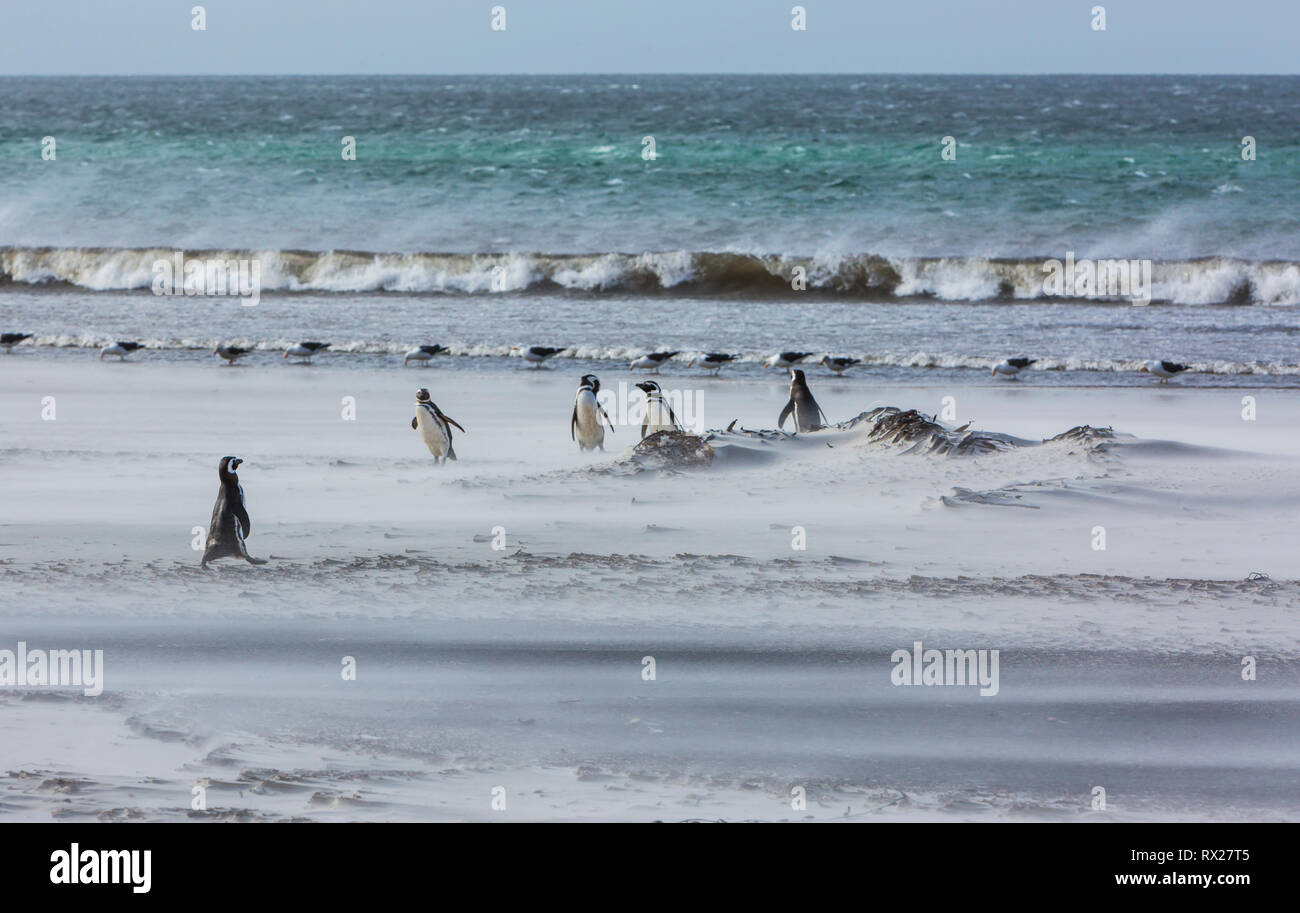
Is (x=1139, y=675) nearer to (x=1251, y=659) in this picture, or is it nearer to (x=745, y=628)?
(x=1251, y=659)

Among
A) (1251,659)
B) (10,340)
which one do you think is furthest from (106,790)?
(10,340)

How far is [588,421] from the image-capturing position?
1107 cm

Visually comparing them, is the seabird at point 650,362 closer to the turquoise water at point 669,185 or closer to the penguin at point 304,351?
the penguin at point 304,351

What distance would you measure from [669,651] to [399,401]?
7.27m

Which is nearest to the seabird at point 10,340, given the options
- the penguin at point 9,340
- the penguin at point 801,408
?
the penguin at point 9,340

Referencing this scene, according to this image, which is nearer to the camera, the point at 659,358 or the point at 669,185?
the point at 659,358

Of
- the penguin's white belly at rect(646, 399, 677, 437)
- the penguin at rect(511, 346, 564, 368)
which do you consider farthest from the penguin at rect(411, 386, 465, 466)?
the penguin at rect(511, 346, 564, 368)

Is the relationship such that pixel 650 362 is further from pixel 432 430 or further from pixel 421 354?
pixel 432 430

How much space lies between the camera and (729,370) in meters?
15.3

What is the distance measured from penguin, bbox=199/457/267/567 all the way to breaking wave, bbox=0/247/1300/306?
1631 centimetres

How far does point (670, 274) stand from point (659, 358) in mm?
9898

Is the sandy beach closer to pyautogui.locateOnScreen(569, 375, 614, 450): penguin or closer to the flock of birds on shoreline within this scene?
pyautogui.locateOnScreen(569, 375, 614, 450): penguin

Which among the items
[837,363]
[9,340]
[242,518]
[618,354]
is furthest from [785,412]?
[9,340]

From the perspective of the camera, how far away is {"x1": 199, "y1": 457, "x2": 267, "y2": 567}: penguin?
762 cm
